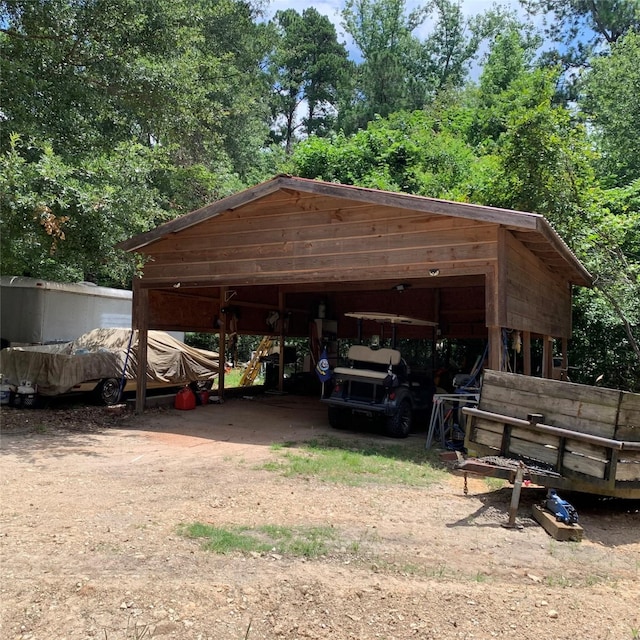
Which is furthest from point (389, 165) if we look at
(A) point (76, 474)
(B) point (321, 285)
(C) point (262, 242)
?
(A) point (76, 474)

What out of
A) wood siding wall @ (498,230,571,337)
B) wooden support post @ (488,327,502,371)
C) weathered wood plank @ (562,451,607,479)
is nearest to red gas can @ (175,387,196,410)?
wooden support post @ (488,327,502,371)

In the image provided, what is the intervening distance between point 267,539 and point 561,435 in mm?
3010

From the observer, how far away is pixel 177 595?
10.9 feet

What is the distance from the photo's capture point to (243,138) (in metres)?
24.8

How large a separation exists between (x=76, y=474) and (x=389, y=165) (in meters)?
17.4

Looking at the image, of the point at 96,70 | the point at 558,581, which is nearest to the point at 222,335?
the point at 96,70

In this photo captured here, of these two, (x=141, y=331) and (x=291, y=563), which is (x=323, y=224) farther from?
(x=291, y=563)

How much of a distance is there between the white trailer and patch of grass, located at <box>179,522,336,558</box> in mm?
10124

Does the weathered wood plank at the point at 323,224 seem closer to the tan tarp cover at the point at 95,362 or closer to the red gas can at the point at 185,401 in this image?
the tan tarp cover at the point at 95,362

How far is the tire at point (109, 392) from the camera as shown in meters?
12.3

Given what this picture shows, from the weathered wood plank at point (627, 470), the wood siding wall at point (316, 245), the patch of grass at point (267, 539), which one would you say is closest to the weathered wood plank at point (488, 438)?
the weathered wood plank at point (627, 470)

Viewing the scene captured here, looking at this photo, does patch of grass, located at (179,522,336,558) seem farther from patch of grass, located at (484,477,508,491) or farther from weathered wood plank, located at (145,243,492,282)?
weathered wood plank, located at (145,243,492,282)

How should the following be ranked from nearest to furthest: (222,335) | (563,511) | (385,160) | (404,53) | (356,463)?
1. (563,511)
2. (356,463)
3. (222,335)
4. (385,160)
5. (404,53)

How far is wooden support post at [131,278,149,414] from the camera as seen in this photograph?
11.3 m
